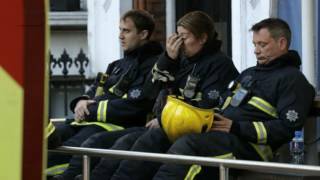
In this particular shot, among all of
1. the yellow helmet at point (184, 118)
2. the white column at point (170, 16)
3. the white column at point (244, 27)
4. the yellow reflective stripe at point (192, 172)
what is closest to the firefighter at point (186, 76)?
the yellow helmet at point (184, 118)

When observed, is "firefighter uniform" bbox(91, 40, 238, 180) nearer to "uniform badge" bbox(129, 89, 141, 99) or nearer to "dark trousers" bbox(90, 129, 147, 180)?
"dark trousers" bbox(90, 129, 147, 180)

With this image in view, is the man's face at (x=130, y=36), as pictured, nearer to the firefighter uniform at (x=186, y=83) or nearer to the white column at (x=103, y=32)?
the firefighter uniform at (x=186, y=83)

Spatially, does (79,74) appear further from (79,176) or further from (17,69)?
(17,69)

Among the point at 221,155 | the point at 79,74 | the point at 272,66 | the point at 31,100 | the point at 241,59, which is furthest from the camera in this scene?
the point at 79,74

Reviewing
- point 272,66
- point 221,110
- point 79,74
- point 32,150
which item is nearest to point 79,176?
point 221,110

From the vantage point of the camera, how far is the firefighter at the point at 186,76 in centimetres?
431

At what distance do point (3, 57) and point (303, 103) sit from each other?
7.46 feet

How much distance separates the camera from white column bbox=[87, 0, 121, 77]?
10439 mm

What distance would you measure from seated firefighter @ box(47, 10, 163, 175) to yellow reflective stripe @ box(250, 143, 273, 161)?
Result: 3.14 feet

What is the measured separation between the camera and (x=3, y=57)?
2.16 m

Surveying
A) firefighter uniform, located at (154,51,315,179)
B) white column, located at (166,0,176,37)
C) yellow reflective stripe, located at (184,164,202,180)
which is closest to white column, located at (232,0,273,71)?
white column, located at (166,0,176,37)

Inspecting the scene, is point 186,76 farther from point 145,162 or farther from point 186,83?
point 145,162

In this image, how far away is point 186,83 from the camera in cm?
466

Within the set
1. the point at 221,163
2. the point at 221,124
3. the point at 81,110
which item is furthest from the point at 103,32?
the point at 221,163
